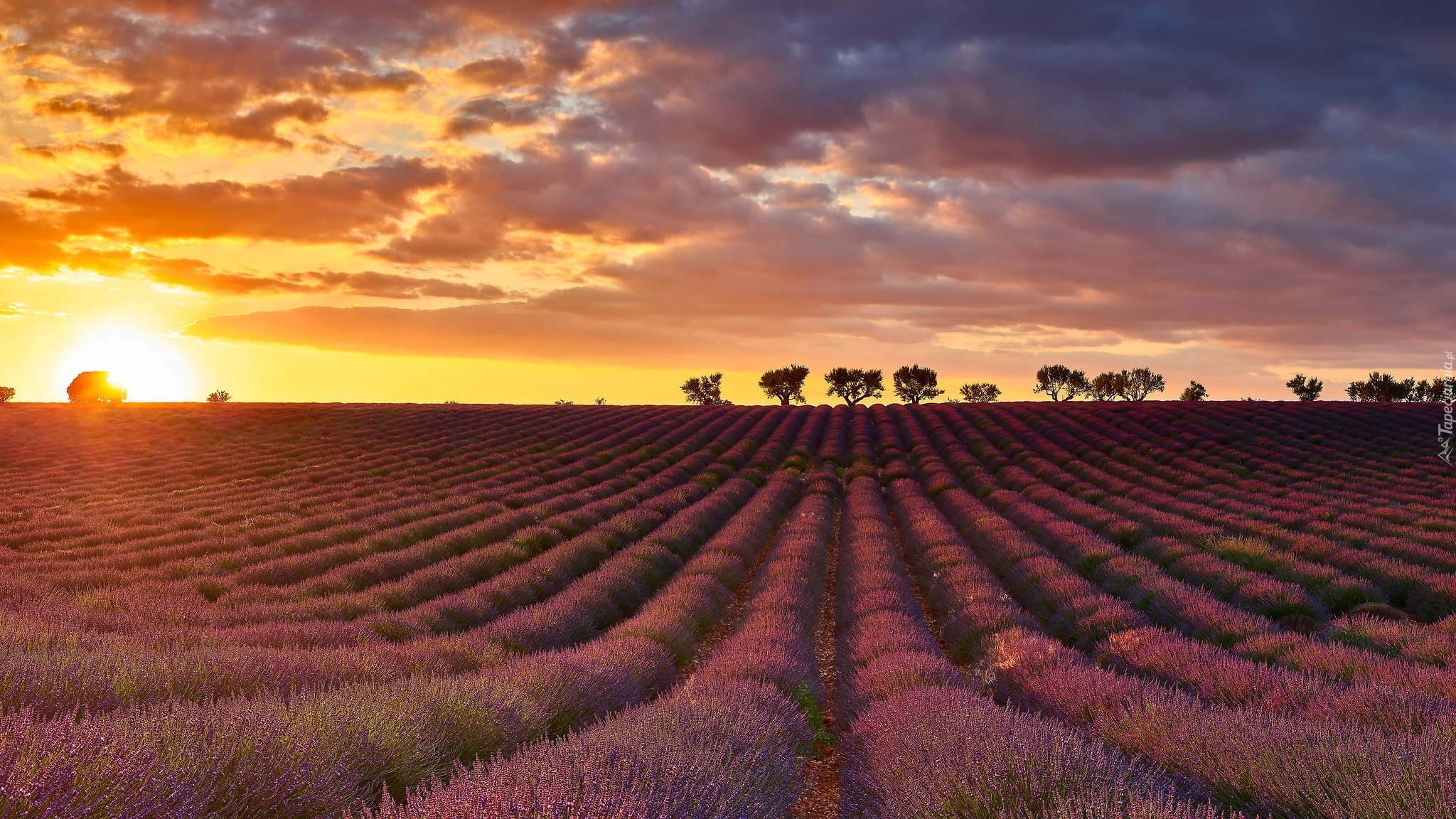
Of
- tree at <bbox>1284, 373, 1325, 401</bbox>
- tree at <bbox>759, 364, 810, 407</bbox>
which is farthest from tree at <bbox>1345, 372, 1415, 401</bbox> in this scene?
tree at <bbox>759, 364, 810, 407</bbox>

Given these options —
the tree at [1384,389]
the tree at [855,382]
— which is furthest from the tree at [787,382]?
the tree at [1384,389]

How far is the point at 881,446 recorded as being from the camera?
1158 inches

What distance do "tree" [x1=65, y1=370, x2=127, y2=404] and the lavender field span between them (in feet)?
95.8

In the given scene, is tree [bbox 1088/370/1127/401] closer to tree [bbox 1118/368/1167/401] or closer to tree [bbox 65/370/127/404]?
tree [bbox 1118/368/1167/401]

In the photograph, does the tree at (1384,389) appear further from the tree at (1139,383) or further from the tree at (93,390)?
the tree at (93,390)

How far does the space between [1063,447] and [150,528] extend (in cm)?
2430

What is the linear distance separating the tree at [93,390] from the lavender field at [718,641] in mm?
29186

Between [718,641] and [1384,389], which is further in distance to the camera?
[1384,389]

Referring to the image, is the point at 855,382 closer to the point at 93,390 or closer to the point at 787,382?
the point at 787,382

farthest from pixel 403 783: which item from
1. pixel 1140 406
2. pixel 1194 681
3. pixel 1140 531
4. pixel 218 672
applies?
pixel 1140 406

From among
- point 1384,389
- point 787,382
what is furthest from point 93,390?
point 1384,389

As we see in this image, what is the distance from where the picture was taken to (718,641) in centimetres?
893

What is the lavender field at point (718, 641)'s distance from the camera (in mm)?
3061

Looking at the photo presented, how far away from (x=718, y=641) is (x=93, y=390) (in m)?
51.7
